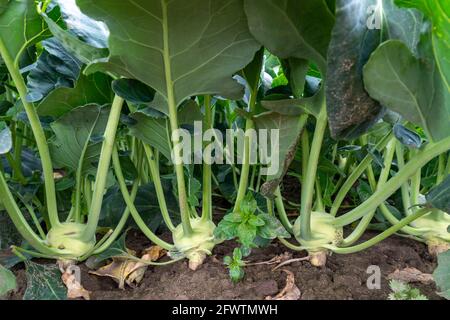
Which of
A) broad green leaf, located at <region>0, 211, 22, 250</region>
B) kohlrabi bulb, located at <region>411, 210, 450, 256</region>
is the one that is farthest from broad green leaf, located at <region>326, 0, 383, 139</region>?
broad green leaf, located at <region>0, 211, 22, 250</region>

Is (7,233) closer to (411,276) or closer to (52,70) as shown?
(52,70)

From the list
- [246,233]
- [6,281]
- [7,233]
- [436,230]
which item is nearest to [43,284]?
[6,281]

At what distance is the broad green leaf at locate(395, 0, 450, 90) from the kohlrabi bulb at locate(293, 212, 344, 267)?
249 mm

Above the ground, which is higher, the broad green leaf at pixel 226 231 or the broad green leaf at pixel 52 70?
the broad green leaf at pixel 52 70

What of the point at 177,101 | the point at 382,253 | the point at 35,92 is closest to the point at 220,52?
the point at 177,101

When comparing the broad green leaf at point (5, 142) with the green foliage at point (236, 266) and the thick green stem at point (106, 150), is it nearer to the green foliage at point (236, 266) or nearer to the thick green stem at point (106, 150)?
the thick green stem at point (106, 150)

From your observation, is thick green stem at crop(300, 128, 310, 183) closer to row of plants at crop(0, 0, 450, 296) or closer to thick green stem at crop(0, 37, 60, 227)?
row of plants at crop(0, 0, 450, 296)

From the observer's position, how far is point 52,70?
645 millimetres

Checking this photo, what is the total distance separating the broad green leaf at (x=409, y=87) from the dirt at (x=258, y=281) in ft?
0.75

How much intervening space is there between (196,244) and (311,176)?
188 mm

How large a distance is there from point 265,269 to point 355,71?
1.07 feet

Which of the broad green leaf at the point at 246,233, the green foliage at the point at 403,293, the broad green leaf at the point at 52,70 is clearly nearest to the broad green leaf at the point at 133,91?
the broad green leaf at the point at 52,70

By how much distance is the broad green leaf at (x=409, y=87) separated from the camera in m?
0.45
